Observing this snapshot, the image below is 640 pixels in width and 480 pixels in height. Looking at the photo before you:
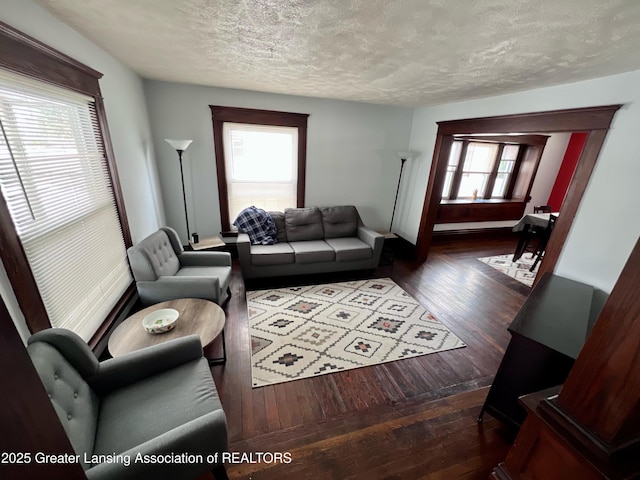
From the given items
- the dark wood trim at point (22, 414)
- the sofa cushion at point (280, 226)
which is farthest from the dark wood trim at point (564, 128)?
the dark wood trim at point (22, 414)

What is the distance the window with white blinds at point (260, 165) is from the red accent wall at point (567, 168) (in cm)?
566

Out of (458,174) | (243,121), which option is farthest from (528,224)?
(243,121)

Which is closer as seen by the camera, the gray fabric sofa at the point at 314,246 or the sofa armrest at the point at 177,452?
the sofa armrest at the point at 177,452

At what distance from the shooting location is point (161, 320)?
6.46 ft

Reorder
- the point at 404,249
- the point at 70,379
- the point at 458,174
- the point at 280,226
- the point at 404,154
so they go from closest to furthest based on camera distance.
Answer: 1. the point at 70,379
2. the point at 280,226
3. the point at 404,154
4. the point at 404,249
5. the point at 458,174

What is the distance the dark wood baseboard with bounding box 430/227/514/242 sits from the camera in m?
5.51

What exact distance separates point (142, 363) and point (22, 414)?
1160 mm

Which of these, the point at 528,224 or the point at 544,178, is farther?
the point at 544,178

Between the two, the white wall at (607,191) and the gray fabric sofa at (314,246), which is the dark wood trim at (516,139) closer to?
the white wall at (607,191)

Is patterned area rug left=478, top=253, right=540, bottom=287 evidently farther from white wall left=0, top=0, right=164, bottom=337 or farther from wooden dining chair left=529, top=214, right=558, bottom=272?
white wall left=0, top=0, right=164, bottom=337

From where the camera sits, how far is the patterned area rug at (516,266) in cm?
405

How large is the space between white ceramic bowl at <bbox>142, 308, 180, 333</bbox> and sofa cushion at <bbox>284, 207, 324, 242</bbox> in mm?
2000

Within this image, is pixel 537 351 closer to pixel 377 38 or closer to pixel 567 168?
pixel 377 38

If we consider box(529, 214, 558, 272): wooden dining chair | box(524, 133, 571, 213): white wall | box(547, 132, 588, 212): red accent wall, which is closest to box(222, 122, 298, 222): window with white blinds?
box(529, 214, 558, 272): wooden dining chair
